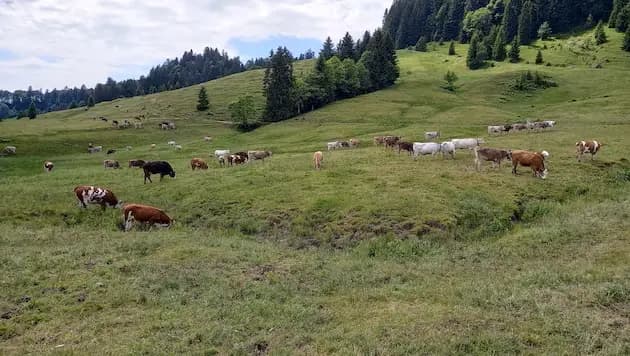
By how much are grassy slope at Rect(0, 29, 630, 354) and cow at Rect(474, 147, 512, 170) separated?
1.08 metres

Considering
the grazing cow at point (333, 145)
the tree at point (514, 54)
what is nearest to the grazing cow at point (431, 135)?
the grazing cow at point (333, 145)

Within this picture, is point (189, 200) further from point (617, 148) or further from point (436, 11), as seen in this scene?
point (436, 11)

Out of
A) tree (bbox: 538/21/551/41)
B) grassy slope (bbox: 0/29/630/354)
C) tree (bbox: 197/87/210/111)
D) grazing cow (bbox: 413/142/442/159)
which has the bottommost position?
grassy slope (bbox: 0/29/630/354)

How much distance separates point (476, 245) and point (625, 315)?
739 centimetres

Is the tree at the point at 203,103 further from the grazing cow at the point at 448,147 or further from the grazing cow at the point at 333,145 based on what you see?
the grazing cow at the point at 448,147

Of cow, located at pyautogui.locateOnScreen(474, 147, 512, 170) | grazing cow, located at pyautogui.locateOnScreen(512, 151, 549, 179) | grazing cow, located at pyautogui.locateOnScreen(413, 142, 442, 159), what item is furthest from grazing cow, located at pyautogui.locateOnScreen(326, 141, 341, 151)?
grazing cow, located at pyautogui.locateOnScreen(512, 151, 549, 179)

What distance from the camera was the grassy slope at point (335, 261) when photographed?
35.7 feet

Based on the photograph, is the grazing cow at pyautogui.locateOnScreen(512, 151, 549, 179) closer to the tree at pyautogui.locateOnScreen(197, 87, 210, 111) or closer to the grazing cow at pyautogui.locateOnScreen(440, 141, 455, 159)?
the grazing cow at pyautogui.locateOnScreen(440, 141, 455, 159)

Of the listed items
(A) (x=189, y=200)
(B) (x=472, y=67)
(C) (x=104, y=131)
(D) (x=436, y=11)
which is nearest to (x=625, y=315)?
(A) (x=189, y=200)

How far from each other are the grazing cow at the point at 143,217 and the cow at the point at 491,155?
19133mm

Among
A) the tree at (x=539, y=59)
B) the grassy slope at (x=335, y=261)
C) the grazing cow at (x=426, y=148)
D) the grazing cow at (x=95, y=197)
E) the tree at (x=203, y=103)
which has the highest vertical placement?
the tree at (x=539, y=59)

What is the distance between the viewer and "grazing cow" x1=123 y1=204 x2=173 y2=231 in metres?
21.7

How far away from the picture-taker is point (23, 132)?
72.9 m

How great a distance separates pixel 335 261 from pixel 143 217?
982cm
